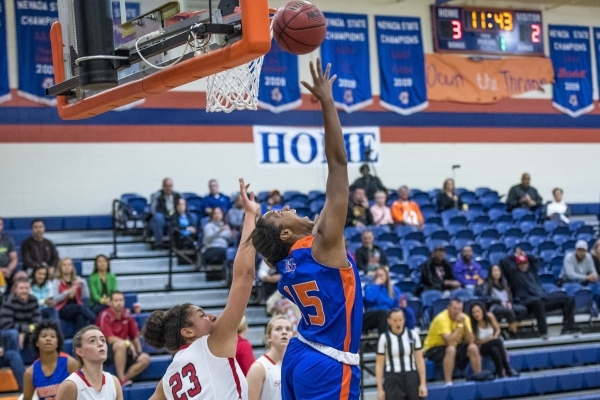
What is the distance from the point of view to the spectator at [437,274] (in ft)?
40.1

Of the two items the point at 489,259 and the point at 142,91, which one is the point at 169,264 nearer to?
the point at 489,259

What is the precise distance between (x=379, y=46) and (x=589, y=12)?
16.1 ft

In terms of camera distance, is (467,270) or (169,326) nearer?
(169,326)

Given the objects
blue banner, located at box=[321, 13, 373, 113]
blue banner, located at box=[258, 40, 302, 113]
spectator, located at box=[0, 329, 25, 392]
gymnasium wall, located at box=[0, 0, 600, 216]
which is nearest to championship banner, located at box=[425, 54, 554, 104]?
gymnasium wall, located at box=[0, 0, 600, 216]

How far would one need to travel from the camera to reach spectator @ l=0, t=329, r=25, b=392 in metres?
9.02

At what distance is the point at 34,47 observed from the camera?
1359cm

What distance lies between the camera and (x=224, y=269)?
1223 centimetres

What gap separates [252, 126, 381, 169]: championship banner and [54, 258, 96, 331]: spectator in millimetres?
5555

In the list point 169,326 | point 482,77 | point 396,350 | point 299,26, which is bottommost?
point 396,350

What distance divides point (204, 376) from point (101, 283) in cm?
640

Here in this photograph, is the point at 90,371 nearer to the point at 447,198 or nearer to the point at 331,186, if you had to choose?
the point at 331,186

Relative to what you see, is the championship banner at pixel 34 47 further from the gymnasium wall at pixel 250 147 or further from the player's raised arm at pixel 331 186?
the player's raised arm at pixel 331 186

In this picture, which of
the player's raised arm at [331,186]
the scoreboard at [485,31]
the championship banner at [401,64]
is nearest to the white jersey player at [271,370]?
the player's raised arm at [331,186]

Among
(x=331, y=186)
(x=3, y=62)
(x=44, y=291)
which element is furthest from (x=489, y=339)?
(x=3, y=62)
